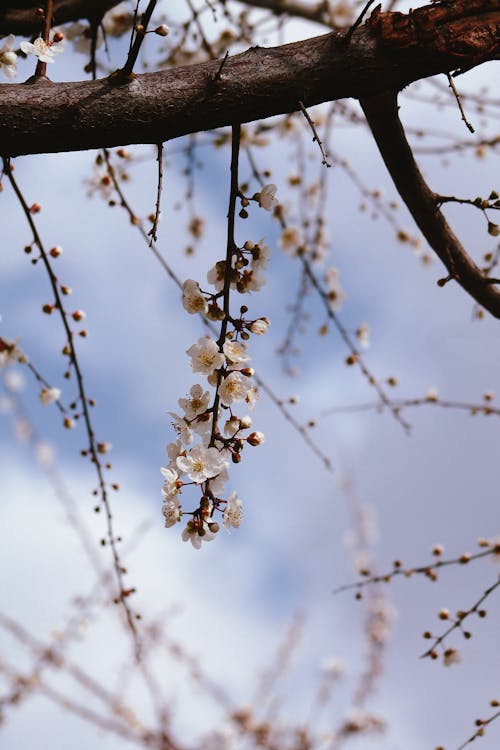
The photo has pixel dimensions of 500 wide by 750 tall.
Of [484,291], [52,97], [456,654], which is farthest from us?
[456,654]

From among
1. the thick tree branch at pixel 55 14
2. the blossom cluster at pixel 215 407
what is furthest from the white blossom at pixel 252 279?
the thick tree branch at pixel 55 14

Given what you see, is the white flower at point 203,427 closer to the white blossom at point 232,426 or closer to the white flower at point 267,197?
the white blossom at point 232,426

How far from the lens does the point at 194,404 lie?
1741 mm

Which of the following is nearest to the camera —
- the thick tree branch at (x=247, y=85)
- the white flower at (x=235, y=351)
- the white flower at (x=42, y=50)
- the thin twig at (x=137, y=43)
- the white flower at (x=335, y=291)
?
the thin twig at (x=137, y=43)

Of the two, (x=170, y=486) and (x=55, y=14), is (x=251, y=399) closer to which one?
(x=170, y=486)

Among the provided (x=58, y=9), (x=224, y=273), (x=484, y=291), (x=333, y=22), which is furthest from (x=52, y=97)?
(x=333, y=22)

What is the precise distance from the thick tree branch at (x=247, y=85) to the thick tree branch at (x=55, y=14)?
805 millimetres

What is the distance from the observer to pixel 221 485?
1.69 m

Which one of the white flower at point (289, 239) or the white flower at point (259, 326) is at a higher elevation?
the white flower at point (289, 239)

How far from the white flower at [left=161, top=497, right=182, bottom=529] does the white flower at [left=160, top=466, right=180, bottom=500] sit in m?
0.02

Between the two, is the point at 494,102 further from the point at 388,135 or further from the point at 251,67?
the point at 251,67

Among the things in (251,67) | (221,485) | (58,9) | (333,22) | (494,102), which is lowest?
(221,485)

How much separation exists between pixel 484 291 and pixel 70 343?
1.38m

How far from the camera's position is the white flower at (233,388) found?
5.61 feet
